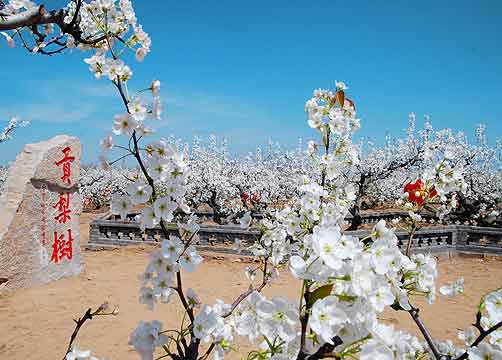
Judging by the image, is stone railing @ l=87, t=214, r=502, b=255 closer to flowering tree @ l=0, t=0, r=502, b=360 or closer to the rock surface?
the rock surface

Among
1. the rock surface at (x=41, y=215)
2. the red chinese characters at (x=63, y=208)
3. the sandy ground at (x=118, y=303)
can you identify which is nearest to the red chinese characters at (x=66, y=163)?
the rock surface at (x=41, y=215)

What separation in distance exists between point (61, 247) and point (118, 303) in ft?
6.48

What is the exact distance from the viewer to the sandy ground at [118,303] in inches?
172

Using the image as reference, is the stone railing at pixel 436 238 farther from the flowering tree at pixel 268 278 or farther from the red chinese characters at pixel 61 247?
the flowering tree at pixel 268 278

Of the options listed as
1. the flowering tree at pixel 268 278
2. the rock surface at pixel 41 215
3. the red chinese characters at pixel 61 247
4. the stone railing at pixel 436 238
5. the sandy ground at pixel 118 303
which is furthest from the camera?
the stone railing at pixel 436 238

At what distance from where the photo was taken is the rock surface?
231 inches

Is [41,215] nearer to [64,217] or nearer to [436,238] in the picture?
[64,217]

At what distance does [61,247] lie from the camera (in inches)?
267

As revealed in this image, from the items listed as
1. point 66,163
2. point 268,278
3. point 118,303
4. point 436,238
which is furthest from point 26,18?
point 436,238

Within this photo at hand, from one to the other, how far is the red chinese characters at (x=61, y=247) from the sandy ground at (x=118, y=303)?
0.46m

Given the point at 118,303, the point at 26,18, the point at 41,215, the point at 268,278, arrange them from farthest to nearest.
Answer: the point at 41,215 < the point at 118,303 < the point at 268,278 < the point at 26,18

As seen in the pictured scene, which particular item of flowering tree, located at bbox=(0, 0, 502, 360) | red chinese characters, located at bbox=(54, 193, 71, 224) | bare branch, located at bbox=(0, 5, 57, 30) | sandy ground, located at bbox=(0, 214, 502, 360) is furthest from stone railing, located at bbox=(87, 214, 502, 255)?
bare branch, located at bbox=(0, 5, 57, 30)

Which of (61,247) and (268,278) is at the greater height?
(268,278)

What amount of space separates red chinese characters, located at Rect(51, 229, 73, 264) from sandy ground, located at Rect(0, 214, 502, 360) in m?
0.46
